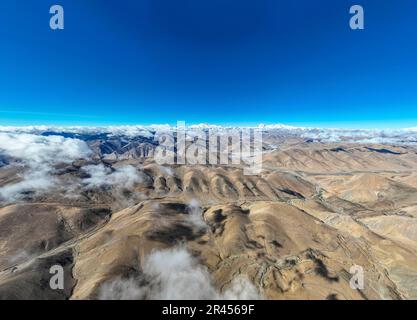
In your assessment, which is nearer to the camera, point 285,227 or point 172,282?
point 172,282

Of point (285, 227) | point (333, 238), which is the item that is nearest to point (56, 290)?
point (285, 227)

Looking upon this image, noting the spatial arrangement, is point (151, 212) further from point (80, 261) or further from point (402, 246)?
point (402, 246)

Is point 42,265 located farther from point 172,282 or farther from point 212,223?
point 212,223
